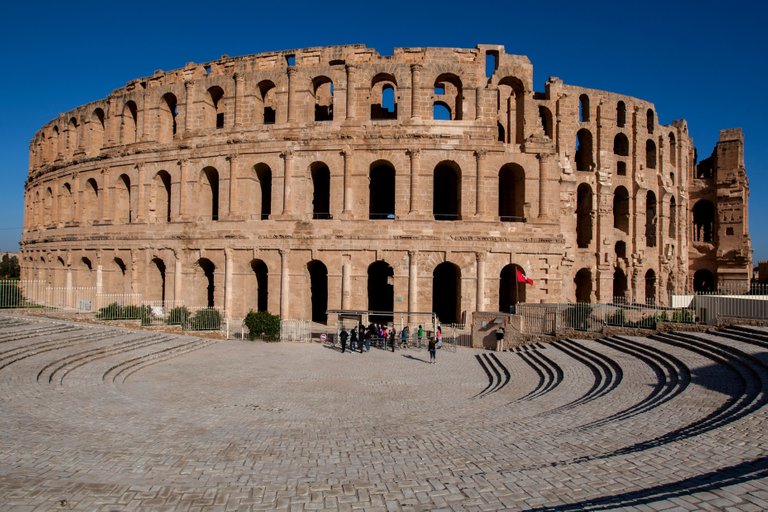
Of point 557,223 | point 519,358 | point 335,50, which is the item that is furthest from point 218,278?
point 557,223

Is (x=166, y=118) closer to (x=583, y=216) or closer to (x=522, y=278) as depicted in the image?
(x=522, y=278)

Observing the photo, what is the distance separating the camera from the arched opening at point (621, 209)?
108 ft

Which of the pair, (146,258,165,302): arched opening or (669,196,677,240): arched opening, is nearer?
(146,258,165,302): arched opening

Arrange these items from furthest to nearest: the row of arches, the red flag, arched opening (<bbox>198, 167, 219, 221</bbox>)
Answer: arched opening (<bbox>198, 167, 219, 221</bbox>), the row of arches, the red flag

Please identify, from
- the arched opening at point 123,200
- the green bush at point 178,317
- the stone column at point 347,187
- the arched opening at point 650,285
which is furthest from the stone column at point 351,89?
the arched opening at point 650,285

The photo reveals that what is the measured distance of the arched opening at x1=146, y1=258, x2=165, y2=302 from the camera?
28.8m

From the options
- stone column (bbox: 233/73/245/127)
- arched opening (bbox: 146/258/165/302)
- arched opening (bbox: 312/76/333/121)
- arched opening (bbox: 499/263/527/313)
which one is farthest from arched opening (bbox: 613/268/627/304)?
arched opening (bbox: 146/258/165/302)

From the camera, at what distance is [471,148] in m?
24.8

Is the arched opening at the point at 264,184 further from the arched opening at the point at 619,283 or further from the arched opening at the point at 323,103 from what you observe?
the arched opening at the point at 619,283

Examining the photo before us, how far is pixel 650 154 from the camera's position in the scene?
3447 centimetres

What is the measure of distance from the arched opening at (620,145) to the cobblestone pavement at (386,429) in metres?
21.6

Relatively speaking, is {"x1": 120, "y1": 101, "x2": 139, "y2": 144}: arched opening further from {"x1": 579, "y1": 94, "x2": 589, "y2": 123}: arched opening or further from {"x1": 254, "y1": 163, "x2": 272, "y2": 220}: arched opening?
{"x1": 579, "y1": 94, "x2": 589, "y2": 123}: arched opening

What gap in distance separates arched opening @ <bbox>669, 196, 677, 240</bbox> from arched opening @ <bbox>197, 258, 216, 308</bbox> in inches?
1377

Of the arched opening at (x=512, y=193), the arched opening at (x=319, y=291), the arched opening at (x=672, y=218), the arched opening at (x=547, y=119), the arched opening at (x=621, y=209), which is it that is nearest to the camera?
the arched opening at (x=512, y=193)
